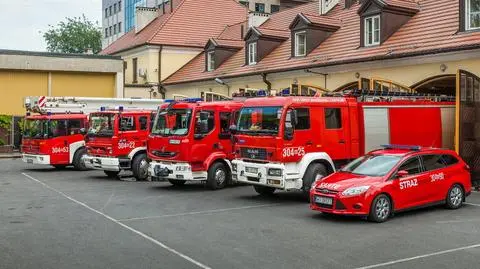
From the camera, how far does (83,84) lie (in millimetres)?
41281

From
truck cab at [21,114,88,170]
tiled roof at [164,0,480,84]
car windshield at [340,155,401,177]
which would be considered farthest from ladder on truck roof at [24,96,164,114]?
car windshield at [340,155,401,177]

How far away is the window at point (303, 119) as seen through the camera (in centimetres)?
1584

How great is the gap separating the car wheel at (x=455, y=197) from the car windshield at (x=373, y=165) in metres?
1.78

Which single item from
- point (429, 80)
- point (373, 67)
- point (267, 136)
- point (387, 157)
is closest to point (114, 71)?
point (373, 67)

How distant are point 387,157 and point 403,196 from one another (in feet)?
3.63

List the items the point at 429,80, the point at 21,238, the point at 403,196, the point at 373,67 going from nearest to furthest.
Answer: the point at 21,238 < the point at 403,196 < the point at 429,80 < the point at 373,67

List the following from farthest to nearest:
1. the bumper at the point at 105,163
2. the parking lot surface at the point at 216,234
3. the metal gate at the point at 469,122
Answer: the bumper at the point at 105,163, the metal gate at the point at 469,122, the parking lot surface at the point at 216,234

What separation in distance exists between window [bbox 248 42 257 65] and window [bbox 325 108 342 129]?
16.9 meters

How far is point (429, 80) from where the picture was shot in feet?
71.6

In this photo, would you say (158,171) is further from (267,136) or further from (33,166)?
(33,166)

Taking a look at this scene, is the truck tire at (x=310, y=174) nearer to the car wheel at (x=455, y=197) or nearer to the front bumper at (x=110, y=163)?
the car wheel at (x=455, y=197)

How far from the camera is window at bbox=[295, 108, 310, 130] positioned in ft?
52.0

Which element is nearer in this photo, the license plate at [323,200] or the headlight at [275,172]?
the license plate at [323,200]

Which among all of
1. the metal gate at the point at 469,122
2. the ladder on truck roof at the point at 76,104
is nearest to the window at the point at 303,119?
the metal gate at the point at 469,122
